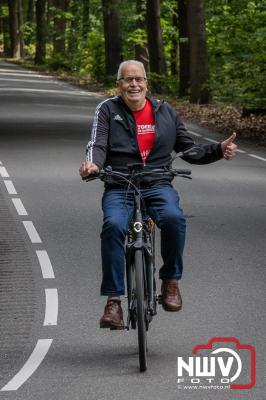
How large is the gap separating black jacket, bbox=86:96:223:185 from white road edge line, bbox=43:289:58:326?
59.4 inches

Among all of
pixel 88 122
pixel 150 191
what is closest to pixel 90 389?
pixel 150 191

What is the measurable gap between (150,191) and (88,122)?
71.3ft

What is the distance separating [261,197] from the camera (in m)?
15.5

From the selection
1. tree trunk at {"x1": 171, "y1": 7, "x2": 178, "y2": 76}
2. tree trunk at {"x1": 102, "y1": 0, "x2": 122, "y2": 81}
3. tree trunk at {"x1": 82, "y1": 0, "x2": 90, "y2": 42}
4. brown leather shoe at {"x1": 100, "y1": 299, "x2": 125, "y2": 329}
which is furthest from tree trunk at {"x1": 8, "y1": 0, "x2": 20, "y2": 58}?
brown leather shoe at {"x1": 100, "y1": 299, "x2": 125, "y2": 329}

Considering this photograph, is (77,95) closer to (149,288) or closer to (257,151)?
(257,151)

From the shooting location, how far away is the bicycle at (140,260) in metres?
6.82

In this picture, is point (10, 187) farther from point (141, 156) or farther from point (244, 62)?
point (244, 62)

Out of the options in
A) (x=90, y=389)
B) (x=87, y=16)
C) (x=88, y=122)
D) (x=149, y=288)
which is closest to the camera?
(x=90, y=389)

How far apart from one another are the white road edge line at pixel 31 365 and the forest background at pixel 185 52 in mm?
16898

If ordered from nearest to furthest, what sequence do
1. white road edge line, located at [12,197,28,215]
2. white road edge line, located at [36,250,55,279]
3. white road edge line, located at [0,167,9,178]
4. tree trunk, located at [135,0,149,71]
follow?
white road edge line, located at [36,250,55,279] < white road edge line, located at [12,197,28,215] < white road edge line, located at [0,167,9,178] < tree trunk, located at [135,0,149,71]

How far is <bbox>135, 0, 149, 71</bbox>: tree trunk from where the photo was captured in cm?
4503

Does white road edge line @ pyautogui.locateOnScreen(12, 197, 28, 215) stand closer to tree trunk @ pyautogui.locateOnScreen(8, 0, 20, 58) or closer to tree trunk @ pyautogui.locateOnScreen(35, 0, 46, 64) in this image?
tree trunk @ pyautogui.locateOnScreen(35, 0, 46, 64)

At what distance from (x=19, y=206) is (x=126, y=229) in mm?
7455

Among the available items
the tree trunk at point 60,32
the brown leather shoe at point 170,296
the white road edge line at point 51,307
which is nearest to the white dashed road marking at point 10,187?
the white road edge line at point 51,307
